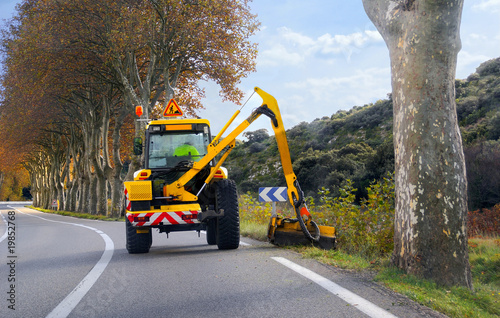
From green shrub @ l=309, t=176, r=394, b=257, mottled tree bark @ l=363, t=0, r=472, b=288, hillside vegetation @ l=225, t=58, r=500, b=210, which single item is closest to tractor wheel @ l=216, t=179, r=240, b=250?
green shrub @ l=309, t=176, r=394, b=257

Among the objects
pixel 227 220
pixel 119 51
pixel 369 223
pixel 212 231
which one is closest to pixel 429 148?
pixel 369 223

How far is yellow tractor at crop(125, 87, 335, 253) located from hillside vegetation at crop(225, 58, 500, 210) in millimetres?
4056

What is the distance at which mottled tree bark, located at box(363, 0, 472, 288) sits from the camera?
18.1ft

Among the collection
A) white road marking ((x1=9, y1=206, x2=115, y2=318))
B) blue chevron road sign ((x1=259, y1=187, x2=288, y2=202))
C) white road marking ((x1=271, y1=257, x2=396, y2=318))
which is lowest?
white road marking ((x1=9, y1=206, x2=115, y2=318))

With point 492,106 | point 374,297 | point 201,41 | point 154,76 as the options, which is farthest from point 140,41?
point 492,106

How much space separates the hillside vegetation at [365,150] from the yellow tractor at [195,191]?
13.3ft

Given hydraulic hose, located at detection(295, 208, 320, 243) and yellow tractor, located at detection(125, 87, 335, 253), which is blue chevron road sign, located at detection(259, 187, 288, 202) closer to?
yellow tractor, located at detection(125, 87, 335, 253)

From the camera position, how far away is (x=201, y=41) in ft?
70.2

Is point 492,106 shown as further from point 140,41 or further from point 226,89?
point 140,41

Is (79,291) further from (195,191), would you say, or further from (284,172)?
(195,191)

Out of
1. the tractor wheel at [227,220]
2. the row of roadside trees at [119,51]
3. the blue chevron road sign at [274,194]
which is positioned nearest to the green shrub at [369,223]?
the blue chevron road sign at [274,194]

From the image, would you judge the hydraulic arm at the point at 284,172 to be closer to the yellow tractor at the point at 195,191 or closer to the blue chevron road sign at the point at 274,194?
the yellow tractor at the point at 195,191

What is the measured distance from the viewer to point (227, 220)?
29.0 ft

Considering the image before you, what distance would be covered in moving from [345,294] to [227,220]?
14.0 feet
